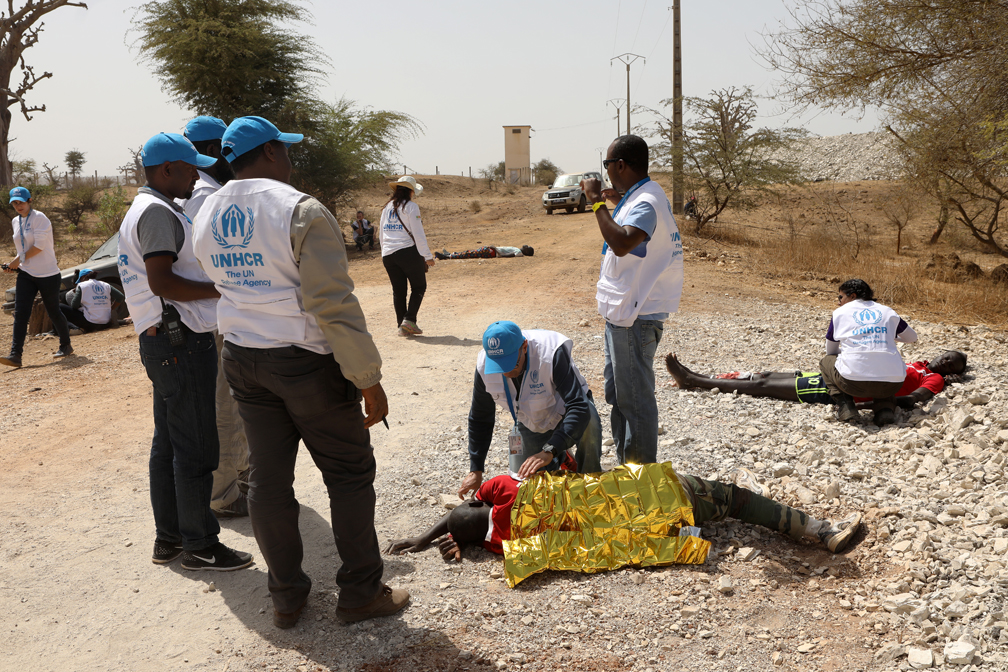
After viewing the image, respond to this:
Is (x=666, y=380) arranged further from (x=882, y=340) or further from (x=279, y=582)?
(x=279, y=582)

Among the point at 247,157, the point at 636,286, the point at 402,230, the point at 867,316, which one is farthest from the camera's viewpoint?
the point at 402,230

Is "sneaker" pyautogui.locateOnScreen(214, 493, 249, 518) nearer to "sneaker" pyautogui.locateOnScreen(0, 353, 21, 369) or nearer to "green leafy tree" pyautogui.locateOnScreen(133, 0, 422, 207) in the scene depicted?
"sneaker" pyautogui.locateOnScreen(0, 353, 21, 369)

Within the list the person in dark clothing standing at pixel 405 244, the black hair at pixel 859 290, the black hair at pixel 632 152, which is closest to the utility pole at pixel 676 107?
the person in dark clothing standing at pixel 405 244

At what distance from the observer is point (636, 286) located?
12.0ft

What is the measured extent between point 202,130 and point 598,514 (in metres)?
2.85

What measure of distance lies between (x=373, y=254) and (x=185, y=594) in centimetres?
1597

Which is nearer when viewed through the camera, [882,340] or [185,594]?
[185,594]

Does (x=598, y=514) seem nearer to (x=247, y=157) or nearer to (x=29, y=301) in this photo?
(x=247, y=157)

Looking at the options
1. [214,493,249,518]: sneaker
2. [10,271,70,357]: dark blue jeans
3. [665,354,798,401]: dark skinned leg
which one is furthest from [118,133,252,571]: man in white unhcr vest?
[10,271,70,357]: dark blue jeans

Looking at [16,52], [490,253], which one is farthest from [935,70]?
[16,52]

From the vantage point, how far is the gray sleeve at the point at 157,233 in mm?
3127

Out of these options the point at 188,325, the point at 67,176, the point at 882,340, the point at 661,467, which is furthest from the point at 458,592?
the point at 67,176

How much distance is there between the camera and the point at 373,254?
1870cm

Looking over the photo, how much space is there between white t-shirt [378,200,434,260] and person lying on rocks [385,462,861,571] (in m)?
5.16
